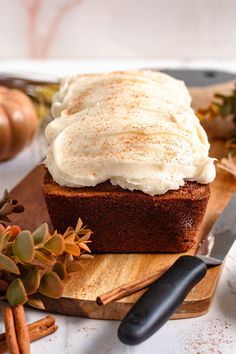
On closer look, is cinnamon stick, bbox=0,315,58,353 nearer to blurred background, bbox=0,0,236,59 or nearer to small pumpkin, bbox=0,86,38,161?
small pumpkin, bbox=0,86,38,161

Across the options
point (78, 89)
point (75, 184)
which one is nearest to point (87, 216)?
point (75, 184)

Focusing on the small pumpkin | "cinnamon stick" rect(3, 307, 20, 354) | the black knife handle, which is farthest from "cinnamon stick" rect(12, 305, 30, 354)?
the small pumpkin

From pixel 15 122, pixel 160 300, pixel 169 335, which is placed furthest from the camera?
pixel 15 122

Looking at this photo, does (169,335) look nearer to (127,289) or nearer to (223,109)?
(127,289)

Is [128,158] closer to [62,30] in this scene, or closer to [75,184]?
[75,184]

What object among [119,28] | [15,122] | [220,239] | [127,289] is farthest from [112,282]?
[119,28]

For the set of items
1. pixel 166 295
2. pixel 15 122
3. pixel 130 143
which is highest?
pixel 130 143
